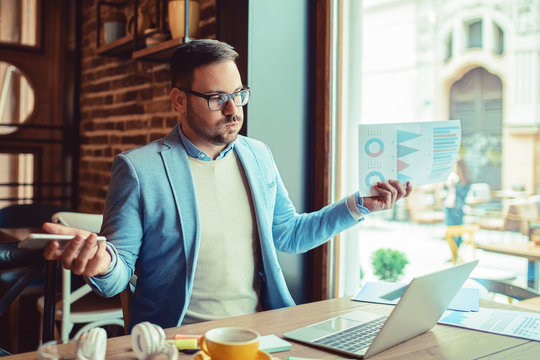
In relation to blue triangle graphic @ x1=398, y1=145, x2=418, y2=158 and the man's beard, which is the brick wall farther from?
blue triangle graphic @ x1=398, y1=145, x2=418, y2=158

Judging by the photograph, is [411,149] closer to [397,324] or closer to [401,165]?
[401,165]

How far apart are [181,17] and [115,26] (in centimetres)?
91

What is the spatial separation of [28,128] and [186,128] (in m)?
2.71

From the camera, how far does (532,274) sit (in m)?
1.84

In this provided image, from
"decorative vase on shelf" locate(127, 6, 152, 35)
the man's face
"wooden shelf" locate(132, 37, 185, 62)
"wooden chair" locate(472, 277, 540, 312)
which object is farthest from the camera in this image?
"decorative vase on shelf" locate(127, 6, 152, 35)

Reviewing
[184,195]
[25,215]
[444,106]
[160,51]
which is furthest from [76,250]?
[25,215]

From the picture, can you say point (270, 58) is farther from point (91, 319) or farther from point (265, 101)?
point (91, 319)

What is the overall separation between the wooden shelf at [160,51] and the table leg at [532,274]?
1732 millimetres

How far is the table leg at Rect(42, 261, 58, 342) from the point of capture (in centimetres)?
142

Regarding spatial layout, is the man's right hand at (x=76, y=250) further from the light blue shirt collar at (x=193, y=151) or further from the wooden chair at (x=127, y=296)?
the light blue shirt collar at (x=193, y=151)

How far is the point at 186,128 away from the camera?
172 centimetres

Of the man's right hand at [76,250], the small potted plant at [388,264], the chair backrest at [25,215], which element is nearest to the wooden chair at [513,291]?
the small potted plant at [388,264]

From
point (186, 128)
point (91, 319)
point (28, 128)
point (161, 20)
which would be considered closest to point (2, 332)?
point (91, 319)

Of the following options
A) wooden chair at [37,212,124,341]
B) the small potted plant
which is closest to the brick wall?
wooden chair at [37,212,124,341]
